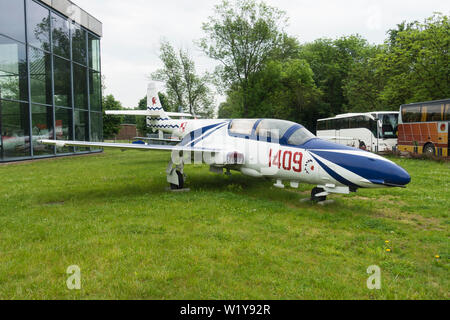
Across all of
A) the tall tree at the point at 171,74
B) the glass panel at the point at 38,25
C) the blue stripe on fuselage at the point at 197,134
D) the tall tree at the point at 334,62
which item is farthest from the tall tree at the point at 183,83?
the blue stripe on fuselage at the point at 197,134

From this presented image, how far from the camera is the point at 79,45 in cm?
2345

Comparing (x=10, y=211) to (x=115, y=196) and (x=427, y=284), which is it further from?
(x=427, y=284)

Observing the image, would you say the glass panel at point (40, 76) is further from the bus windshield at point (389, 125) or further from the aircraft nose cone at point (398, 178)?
the bus windshield at point (389, 125)

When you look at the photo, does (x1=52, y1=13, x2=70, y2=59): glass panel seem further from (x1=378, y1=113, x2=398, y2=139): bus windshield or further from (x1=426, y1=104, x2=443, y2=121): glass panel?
(x1=426, y1=104, x2=443, y2=121): glass panel

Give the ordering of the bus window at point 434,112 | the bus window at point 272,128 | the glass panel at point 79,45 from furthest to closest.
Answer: the glass panel at point 79,45, the bus window at point 434,112, the bus window at point 272,128

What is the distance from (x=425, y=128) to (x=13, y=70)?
84.4 feet

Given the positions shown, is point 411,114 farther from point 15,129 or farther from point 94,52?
point 94,52

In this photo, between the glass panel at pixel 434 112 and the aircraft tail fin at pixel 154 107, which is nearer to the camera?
the glass panel at pixel 434 112

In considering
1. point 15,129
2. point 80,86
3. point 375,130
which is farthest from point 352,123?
point 15,129

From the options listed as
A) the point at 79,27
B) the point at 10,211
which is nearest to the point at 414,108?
Answer: the point at 10,211

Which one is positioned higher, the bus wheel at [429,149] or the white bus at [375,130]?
the white bus at [375,130]

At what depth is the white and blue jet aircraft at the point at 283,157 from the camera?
221 inches

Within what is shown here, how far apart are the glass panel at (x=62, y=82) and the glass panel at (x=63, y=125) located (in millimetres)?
585

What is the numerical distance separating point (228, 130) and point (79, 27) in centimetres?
2152
